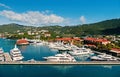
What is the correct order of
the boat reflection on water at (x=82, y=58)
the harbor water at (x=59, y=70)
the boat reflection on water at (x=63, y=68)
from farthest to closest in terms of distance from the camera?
the boat reflection on water at (x=82, y=58) < the boat reflection on water at (x=63, y=68) < the harbor water at (x=59, y=70)

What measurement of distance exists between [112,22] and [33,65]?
455 feet

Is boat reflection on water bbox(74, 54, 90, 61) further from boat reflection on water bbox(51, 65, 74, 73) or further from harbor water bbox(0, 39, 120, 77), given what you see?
boat reflection on water bbox(51, 65, 74, 73)

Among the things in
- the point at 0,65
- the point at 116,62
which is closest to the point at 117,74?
the point at 116,62

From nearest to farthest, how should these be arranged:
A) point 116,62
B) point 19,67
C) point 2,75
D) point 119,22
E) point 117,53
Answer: point 2,75 < point 19,67 < point 116,62 < point 117,53 < point 119,22

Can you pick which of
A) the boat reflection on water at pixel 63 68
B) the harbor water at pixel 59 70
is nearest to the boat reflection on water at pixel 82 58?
the harbor water at pixel 59 70

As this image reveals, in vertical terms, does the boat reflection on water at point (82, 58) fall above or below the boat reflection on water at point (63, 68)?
above

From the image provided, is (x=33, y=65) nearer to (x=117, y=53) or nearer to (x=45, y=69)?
(x=45, y=69)

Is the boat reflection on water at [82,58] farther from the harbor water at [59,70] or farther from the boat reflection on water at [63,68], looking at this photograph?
the boat reflection on water at [63,68]

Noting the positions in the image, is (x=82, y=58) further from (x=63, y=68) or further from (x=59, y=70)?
(x=59, y=70)

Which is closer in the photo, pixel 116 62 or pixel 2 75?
pixel 2 75

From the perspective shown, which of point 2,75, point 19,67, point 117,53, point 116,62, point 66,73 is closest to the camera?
point 2,75

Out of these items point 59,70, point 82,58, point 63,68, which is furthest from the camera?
point 82,58

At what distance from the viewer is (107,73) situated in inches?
1753

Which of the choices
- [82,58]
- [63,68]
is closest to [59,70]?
[63,68]
